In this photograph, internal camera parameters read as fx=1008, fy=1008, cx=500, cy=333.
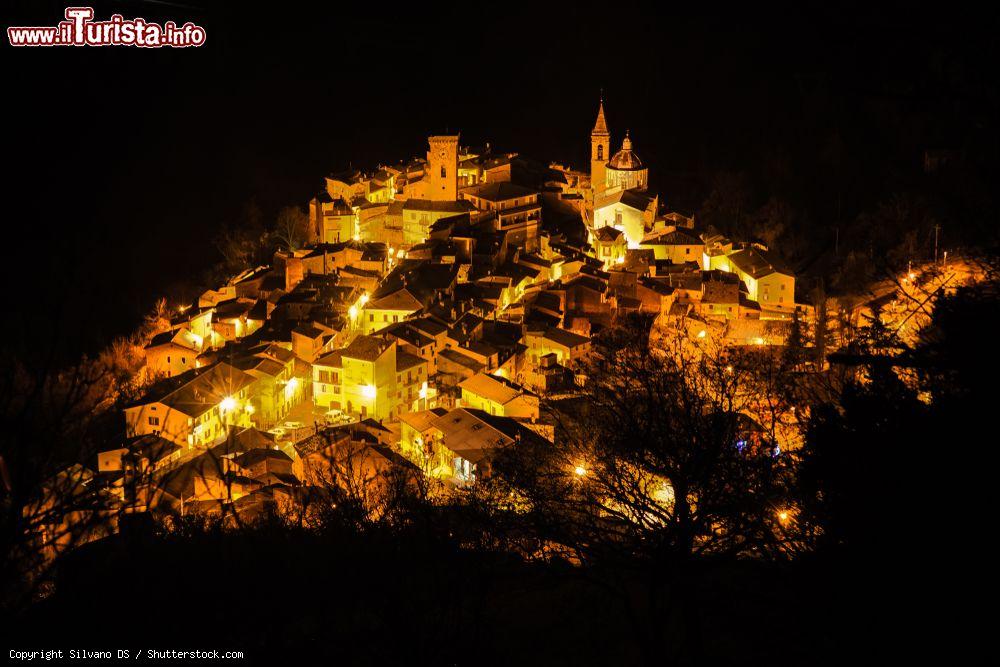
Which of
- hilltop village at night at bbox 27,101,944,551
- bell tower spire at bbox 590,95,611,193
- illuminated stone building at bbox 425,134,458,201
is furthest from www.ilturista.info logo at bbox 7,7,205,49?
bell tower spire at bbox 590,95,611,193

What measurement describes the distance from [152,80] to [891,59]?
4440 cm

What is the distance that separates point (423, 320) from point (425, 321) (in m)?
0.05

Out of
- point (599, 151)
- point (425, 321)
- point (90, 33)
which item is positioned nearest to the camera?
point (425, 321)

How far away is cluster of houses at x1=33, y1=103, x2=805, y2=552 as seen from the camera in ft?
46.9

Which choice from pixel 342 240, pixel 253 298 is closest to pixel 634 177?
pixel 342 240

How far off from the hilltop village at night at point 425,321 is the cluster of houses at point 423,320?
1.8 inches

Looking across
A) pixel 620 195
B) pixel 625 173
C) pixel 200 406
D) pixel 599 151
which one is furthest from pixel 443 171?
pixel 200 406

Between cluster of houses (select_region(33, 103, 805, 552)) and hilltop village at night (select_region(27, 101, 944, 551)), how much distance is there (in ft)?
0.15

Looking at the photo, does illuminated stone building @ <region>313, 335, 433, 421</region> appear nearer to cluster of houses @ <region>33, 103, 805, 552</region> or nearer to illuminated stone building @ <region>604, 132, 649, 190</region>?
cluster of houses @ <region>33, 103, 805, 552</region>

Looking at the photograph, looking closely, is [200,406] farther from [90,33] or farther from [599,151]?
[90,33]

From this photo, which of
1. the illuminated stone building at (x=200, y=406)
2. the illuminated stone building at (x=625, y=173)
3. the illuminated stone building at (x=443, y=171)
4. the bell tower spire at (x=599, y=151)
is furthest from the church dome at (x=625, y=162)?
the illuminated stone building at (x=200, y=406)

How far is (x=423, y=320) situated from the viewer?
734 inches

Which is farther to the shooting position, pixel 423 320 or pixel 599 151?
pixel 599 151

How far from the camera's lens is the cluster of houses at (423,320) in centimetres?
1428
